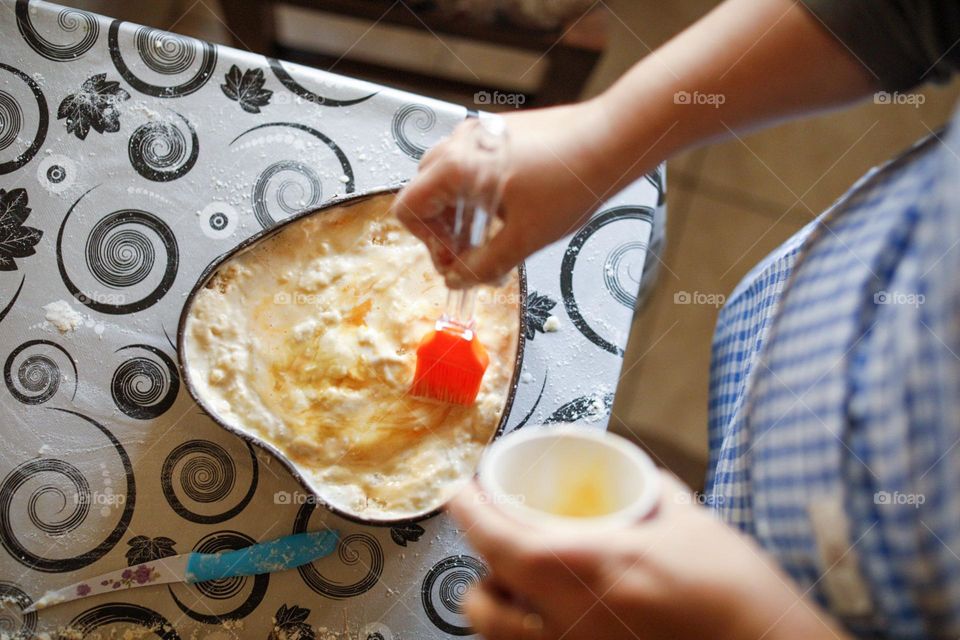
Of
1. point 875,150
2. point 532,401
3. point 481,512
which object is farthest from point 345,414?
point 875,150

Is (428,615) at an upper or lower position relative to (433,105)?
lower

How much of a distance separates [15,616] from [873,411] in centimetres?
85

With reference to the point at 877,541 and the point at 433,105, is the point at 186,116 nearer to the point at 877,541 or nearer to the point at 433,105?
the point at 433,105

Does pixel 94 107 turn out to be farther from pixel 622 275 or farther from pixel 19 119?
pixel 622 275

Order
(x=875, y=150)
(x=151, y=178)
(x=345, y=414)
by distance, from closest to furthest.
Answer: (x=345, y=414), (x=151, y=178), (x=875, y=150)

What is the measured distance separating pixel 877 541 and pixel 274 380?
22.8 inches

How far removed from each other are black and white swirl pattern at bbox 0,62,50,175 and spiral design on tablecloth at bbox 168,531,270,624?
52 cm

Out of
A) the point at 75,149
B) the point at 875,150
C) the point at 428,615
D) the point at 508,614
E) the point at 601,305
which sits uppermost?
the point at 75,149

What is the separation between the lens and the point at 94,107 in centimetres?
86

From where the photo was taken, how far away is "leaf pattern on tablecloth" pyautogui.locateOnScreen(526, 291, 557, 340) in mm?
825

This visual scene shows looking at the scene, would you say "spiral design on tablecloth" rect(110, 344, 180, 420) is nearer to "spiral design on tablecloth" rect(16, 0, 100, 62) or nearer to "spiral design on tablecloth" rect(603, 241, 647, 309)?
"spiral design on tablecloth" rect(16, 0, 100, 62)

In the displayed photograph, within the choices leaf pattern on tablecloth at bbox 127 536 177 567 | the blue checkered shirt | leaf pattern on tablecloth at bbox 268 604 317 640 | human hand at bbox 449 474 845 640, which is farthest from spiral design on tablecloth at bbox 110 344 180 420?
the blue checkered shirt

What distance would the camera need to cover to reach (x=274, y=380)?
75 cm

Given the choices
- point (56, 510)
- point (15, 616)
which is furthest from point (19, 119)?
point (15, 616)
